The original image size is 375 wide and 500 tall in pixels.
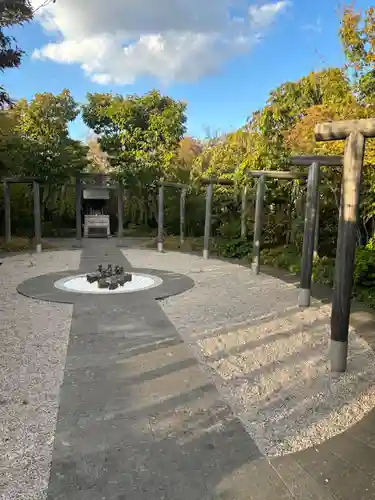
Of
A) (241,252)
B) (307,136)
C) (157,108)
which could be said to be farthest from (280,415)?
A: (157,108)

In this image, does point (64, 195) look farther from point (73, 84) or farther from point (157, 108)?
point (73, 84)

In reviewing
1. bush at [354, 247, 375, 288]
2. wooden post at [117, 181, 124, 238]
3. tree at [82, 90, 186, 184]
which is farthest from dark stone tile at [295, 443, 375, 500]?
tree at [82, 90, 186, 184]

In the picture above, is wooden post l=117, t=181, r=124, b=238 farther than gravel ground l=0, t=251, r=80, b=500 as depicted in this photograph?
Yes

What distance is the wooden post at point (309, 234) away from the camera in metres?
5.53

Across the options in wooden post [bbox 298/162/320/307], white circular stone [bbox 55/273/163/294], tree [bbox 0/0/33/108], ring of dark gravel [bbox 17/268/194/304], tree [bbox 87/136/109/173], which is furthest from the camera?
tree [bbox 87/136/109/173]

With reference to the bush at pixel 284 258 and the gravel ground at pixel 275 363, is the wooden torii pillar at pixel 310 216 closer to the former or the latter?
the gravel ground at pixel 275 363

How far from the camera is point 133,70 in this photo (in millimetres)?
20281

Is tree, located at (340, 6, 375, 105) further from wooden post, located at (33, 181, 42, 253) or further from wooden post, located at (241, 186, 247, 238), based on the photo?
wooden post, located at (33, 181, 42, 253)

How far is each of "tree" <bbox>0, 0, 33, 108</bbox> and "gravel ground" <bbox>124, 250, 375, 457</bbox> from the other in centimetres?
652

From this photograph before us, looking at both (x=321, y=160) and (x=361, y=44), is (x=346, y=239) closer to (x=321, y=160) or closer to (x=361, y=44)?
(x=321, y=160)

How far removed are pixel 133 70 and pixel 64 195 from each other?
7716 mm

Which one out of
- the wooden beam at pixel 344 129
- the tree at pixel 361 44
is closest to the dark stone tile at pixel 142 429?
the wooden beam at pixel 344 129

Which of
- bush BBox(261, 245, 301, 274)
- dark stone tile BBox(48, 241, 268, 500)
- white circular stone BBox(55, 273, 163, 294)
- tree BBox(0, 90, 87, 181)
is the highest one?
tree BBox(0, 90, 87, 181)

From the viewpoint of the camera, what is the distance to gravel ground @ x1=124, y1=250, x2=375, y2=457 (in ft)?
9.07
